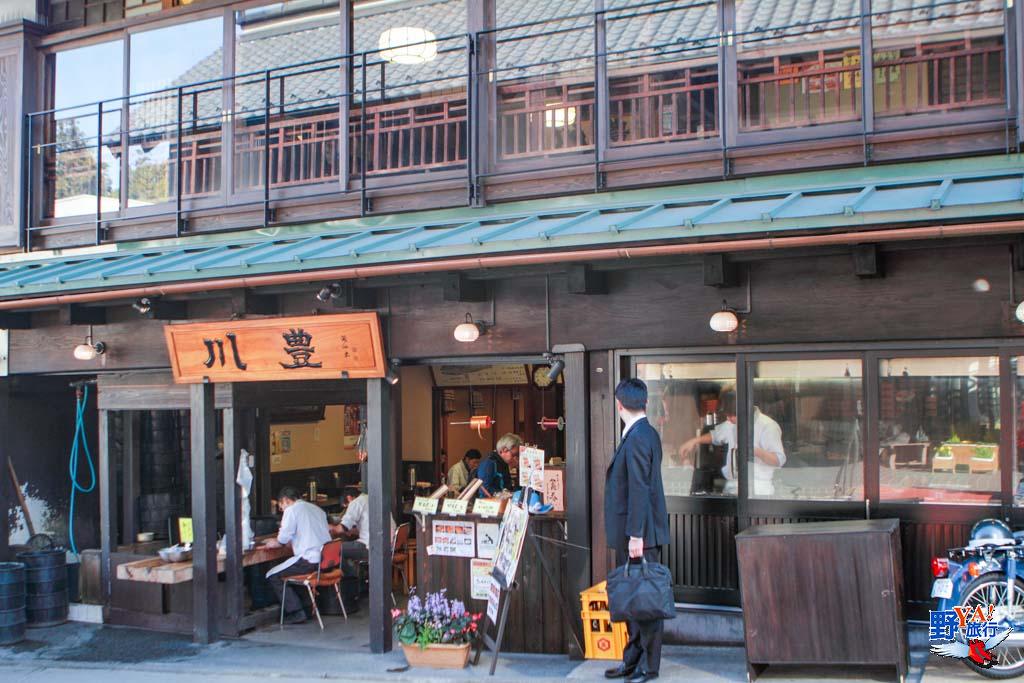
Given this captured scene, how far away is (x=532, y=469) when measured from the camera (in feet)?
32.9

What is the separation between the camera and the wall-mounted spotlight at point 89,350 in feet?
38.7

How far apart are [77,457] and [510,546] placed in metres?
7.87

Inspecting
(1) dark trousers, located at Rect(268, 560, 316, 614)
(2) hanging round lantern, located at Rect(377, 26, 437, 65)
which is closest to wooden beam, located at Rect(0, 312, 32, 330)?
Result: (1) dark trousers, located at Rect(268, 560, 316, 614)

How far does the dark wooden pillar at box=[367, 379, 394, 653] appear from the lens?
1020 cm

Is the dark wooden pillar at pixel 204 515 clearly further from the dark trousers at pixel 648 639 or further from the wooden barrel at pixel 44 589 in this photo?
the dark trousers at pixel 648 639

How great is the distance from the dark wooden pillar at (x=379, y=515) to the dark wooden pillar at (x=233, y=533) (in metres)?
1.94

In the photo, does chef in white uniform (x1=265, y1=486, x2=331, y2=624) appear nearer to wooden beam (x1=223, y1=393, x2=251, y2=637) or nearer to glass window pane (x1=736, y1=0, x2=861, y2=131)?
wooden beam (x1=223, y1=393, x2=251, y2=637)

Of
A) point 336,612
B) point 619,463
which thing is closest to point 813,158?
point 619,463

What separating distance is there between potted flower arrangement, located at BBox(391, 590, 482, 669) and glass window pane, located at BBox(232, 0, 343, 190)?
15.6 feet

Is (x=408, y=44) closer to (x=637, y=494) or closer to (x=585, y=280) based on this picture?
(x=585, y=280)

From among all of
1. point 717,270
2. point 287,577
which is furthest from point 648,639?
point 287,577

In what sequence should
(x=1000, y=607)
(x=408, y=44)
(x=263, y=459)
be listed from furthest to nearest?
(x=263, y=459), (x=408, y=44), (x=1000, y=607)

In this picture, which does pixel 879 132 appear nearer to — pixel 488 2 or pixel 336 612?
pixel 488 2

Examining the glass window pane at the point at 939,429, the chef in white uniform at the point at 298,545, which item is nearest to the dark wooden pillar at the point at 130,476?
the chef in white uniform at the point at 298,545
